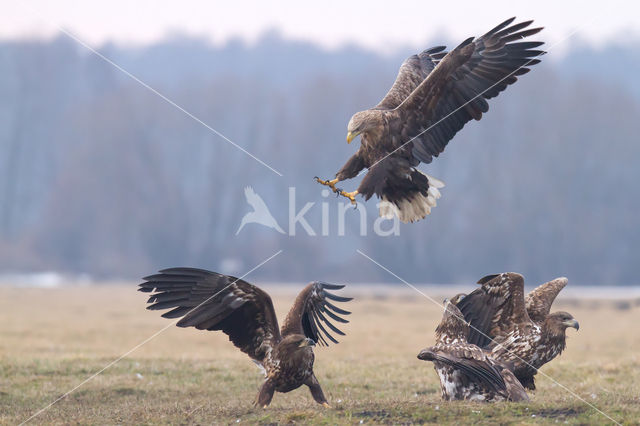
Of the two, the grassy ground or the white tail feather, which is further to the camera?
the white tail feather

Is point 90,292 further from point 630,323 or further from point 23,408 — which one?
point 23,408

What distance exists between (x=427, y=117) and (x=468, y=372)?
136 inches

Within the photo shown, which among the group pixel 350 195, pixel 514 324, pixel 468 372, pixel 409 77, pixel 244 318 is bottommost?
pixel 468 372

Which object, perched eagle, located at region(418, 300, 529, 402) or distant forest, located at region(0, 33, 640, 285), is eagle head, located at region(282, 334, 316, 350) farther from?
distant forest, located at region(0, 33, 640, 285)

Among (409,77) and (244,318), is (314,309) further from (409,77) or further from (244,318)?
(409,77)

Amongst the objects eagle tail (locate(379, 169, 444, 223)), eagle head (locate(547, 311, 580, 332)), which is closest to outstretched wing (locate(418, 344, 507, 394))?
eagle head (locate(547, 311, 580, 332))

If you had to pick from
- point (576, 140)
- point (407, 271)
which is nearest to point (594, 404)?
point (407, 271)

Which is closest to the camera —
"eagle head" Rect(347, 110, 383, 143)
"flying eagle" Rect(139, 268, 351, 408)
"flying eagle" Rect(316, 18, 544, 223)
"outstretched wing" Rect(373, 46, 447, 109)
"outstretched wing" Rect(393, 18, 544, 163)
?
"flying eagle" Rect(139, 268, 351, 408)

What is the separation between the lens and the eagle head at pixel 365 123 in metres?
10.6

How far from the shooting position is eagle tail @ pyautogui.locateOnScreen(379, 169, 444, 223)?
11.7m

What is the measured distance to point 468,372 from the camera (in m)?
9.29

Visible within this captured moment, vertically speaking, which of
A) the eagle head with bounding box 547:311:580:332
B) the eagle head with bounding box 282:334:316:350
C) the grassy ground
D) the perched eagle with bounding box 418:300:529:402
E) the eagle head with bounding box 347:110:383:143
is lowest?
the grassy ground

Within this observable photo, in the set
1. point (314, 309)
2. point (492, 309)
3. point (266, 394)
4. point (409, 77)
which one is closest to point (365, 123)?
point (409, 77)

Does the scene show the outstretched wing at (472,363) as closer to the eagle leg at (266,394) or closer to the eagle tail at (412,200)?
the eagle leg at (266,394)
